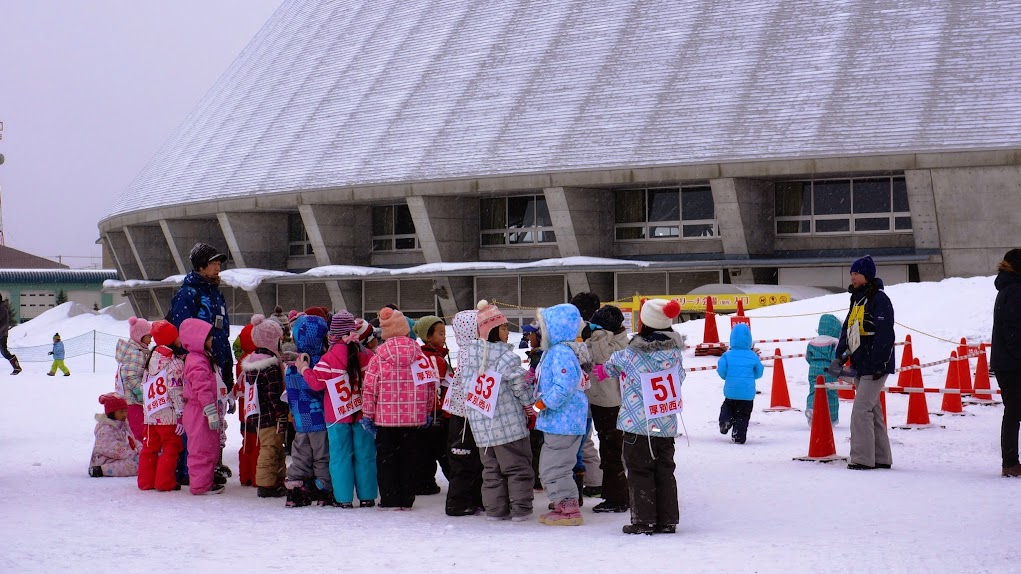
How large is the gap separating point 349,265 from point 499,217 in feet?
14.9

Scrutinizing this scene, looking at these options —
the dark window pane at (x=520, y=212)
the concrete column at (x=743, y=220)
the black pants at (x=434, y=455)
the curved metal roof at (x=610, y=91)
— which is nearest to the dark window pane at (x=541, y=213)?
the dark window pane at (x=520, y=212)

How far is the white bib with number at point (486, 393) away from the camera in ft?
26.7

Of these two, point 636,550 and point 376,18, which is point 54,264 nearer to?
point 376,18

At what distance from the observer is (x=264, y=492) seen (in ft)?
30.5

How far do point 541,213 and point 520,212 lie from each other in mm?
594

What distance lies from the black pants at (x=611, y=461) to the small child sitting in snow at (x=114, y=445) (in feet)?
14.7

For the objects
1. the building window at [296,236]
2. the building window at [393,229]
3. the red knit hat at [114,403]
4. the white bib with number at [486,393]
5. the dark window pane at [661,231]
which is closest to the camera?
the white bib with number at [486,393]

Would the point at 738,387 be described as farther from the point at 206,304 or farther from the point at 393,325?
the point at 206,304

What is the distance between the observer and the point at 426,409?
28.7ft

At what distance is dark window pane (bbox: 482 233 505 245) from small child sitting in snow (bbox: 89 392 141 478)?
21.4 metres

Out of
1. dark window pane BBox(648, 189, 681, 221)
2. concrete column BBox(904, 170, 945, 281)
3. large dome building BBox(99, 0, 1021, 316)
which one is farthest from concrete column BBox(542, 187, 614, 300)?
concrete column BBox(904, 170, 945, 281)

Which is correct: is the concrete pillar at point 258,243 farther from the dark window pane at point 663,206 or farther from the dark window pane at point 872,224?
the dark window pane at point 872,224

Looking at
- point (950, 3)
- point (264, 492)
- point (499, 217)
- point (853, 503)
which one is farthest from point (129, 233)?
point (853, 503)

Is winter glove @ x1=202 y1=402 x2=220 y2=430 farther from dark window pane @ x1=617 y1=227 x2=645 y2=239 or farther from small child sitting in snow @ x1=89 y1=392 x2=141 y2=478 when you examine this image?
dark window pane @ x1=617 y1=227 x2=645 y2=239
